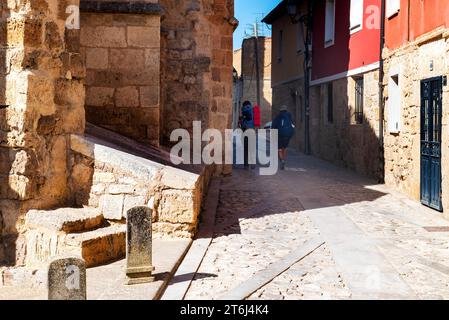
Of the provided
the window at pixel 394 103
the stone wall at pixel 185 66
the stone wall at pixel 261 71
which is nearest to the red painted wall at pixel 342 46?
the window at pixel 394 103

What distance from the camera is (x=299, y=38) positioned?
2177 centimetres

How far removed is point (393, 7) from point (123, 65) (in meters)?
5.70

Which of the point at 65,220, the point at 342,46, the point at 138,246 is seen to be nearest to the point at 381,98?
the point at 342,46

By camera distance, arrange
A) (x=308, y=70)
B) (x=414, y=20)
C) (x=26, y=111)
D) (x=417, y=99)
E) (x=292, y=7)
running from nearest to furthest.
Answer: (x=26, y=111)
(x=417, y=99)
(x=414, y=20)
(x=308, y=70)
(x=292, y=7)

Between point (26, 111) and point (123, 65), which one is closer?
point (26, 111)

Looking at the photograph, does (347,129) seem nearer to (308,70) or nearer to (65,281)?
(308,70)

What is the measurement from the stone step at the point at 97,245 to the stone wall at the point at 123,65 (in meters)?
4.05

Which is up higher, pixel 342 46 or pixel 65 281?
pixel 342 46

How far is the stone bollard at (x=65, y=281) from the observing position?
364 centimetres

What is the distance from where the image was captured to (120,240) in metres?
6.03

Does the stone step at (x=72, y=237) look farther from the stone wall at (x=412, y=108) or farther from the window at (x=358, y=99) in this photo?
the window at (x=358, y=99)

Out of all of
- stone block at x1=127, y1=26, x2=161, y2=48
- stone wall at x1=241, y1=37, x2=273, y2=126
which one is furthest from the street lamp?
stone wall at x1=241, y1=37, x2=273, y2=126

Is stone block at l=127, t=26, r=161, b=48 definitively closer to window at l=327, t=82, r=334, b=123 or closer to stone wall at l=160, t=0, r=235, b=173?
stone wall at l=160, t=0, r=235, b=173

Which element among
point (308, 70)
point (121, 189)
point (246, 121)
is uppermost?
point (308, 70)
